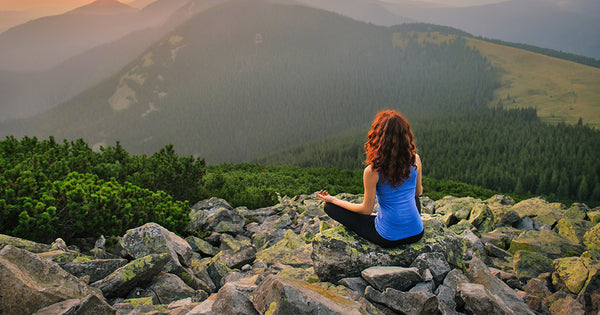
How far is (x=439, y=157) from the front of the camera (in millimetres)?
69938

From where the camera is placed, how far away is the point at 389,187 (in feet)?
16.2

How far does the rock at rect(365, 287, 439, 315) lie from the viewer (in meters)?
4.32

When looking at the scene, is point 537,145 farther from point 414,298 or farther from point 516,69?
point 516,69

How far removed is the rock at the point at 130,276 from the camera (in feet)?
16.5

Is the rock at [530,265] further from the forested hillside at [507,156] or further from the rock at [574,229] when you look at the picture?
the forested hillside at [507,156]

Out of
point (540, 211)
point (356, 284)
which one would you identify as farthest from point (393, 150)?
point (540, 211)

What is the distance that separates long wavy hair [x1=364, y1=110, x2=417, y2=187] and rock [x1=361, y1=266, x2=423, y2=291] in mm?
1306

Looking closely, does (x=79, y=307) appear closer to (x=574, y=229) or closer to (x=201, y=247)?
(x=201, y=247)

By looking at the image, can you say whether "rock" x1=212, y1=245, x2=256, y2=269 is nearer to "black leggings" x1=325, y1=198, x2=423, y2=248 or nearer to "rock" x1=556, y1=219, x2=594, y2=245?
"black leggings" x1=325, y1=198, x2=423, y2=248

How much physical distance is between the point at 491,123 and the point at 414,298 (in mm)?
100310

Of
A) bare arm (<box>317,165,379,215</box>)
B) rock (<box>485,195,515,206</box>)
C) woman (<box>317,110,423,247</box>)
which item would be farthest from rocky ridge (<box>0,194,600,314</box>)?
rock (<box>485,195,515,206</box>)

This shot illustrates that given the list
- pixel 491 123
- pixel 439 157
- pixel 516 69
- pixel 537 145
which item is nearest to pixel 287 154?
pixel 439 157

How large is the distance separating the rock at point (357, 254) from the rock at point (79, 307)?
308 cm

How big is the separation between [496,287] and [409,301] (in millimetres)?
1871
